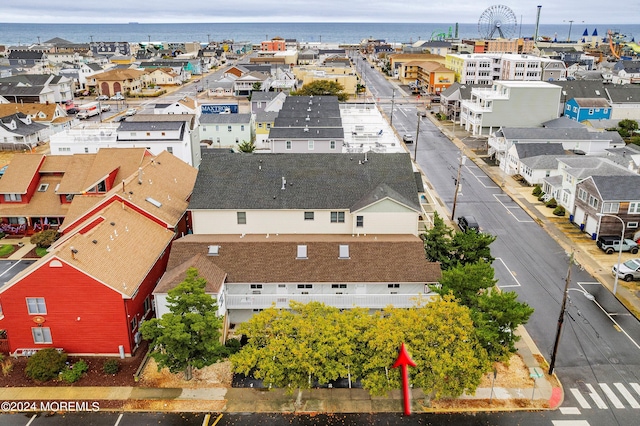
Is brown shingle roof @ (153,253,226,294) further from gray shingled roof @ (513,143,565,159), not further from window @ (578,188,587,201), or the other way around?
gray shingled roof @ (513,143,565,159)

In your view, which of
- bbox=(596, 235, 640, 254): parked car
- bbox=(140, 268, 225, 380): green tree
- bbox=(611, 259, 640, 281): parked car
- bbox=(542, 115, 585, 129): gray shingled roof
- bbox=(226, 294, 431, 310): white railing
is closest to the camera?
bbox=(140, 268, 225, 380): green tree

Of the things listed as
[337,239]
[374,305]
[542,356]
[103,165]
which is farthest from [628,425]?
[103,165]

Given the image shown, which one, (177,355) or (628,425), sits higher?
(177,355)

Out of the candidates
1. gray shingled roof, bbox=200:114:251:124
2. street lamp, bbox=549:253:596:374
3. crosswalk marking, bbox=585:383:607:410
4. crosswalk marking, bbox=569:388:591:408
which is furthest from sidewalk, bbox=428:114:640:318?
gray shingled roof, bbox=200:114:251:124

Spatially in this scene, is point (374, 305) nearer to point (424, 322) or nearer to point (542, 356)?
point (424, 322)

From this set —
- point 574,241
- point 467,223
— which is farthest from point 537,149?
point 467,223

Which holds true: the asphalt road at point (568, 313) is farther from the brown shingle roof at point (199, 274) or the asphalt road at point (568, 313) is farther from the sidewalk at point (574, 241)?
the brown shingle roof at point (199, 274)
